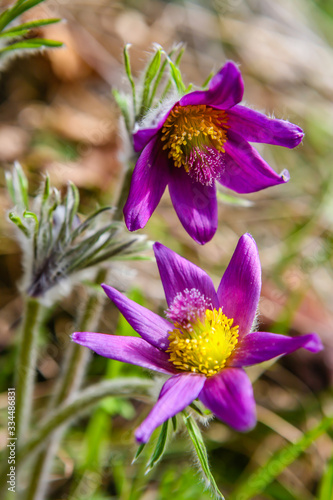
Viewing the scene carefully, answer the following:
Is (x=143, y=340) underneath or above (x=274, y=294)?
above

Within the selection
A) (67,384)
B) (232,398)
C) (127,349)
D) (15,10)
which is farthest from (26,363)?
(15,10)

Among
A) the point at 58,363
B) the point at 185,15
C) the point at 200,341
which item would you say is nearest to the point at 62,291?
the point at 200,341

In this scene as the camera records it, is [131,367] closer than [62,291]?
No

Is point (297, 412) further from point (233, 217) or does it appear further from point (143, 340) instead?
point (143, 340)

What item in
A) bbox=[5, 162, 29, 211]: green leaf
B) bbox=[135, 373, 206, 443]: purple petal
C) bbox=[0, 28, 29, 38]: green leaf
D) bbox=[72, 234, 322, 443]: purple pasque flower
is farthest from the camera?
bbox=[5, 162, 29, 211]: green leaf

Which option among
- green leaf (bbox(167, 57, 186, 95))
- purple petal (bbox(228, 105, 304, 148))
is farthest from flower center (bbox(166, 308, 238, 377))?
green leaf (bbox(167, 57, 186, 95))

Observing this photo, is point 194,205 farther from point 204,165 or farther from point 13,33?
point 13,33

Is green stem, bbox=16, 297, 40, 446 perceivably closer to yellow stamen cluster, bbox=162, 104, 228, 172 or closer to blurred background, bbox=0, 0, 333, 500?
blurred background, bbox=0, 0, 333, 500
